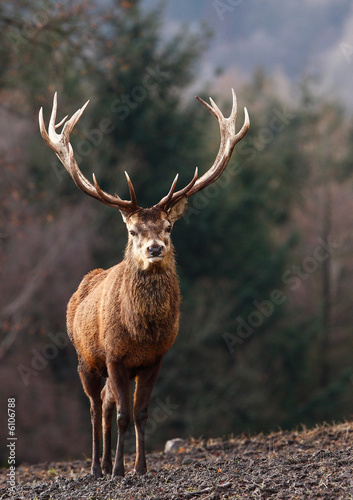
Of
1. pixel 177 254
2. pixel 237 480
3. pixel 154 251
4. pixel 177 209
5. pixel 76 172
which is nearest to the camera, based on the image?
pixel 237 480

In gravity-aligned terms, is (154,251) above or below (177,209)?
below

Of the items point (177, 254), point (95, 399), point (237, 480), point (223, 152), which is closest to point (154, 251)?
point (223, 152)

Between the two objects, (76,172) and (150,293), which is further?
(76,172)

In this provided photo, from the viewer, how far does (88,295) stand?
7113mm

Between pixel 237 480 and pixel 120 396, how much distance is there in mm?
1287

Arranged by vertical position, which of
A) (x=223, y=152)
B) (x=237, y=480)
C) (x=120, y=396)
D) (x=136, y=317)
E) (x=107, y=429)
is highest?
(x=223, y=152)

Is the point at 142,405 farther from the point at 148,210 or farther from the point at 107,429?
the point at 148,210

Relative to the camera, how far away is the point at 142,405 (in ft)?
20.4

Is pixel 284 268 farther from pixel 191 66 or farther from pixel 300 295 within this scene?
pixel 191 66

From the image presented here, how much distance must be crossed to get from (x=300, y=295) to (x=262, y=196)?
533 centimetres

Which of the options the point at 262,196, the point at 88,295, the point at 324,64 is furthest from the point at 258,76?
the point at 88,295

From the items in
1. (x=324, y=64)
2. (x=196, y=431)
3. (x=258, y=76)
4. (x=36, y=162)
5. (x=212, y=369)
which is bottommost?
(x=196, y=431)

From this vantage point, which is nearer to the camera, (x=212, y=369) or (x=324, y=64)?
(x=212, y=369)

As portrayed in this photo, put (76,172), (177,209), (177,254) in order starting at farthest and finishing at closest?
(177,254)
(76,172)
(177,209)
